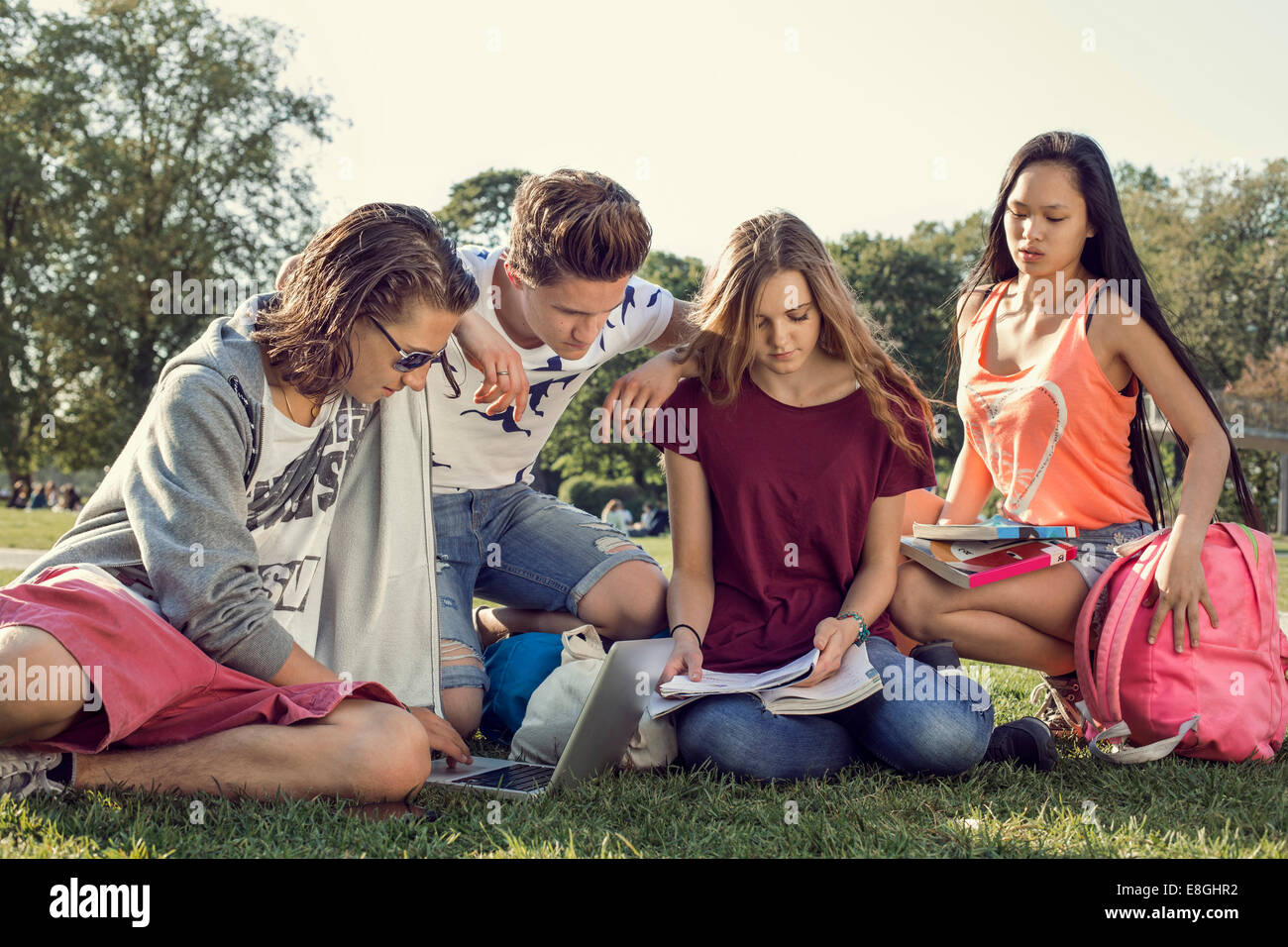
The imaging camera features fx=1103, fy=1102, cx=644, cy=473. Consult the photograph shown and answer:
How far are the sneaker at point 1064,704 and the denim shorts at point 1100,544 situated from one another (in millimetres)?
417

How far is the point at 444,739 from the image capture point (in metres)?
3.40

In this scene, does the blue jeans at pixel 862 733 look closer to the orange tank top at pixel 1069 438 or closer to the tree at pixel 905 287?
the orange tank top at pixel 1069 438

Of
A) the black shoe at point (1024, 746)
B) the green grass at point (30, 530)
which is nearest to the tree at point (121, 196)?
the green grass at point (30, 530)

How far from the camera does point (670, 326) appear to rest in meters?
4.75

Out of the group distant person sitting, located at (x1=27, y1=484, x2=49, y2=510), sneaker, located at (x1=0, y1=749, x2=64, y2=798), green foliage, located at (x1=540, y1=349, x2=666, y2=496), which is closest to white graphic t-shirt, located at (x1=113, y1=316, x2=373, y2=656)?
sneaker, located at (x1=0, y1=749, x2=64, y2=798)

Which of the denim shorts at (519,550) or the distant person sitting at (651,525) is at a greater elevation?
the denim shorts at (519,550)

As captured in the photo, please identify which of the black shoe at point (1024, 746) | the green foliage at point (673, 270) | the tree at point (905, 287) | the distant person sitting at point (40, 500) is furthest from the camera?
the green foliage at point (673, 270)

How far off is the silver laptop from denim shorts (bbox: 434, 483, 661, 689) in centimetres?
101

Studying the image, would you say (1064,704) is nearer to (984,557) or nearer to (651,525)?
(984,557)

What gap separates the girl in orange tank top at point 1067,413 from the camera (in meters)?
3.97

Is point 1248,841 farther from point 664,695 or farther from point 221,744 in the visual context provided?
point 221,744

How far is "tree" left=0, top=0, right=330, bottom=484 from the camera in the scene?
92.8 ft

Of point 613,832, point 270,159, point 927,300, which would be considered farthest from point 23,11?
point 613,832

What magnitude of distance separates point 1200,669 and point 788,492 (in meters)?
1.46
